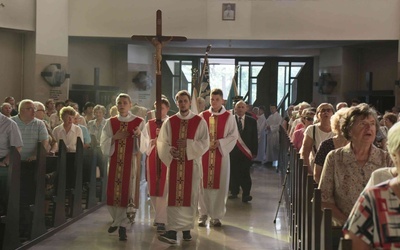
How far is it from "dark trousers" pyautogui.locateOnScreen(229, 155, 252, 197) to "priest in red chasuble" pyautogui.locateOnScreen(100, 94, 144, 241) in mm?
3553

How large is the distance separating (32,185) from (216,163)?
3049mm

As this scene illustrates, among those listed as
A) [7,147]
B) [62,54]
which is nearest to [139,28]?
[62,54]

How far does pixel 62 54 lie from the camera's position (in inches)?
795

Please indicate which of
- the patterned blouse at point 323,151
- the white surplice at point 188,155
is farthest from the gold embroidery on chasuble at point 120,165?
the patterned blouse at point 323,151

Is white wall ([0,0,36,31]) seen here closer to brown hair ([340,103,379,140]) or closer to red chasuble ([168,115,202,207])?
red chasuble ([168,115,202,207])

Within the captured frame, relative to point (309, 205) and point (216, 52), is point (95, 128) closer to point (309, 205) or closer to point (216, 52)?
point (309, 205)

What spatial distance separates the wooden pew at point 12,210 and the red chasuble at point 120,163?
197 cm

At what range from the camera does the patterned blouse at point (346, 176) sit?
203 inches

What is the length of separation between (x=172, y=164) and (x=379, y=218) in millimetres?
6758

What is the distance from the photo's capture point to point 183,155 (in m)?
9.61

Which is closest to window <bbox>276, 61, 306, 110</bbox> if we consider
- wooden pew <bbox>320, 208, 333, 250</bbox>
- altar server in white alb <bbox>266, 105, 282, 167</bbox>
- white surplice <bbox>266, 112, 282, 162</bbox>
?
altar server in white alb <bbox>266, 105, 282, 167</bbox>

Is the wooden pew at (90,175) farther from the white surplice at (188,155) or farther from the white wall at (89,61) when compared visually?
the white wall at (89,61)

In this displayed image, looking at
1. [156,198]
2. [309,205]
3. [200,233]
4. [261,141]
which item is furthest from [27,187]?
[261,141]

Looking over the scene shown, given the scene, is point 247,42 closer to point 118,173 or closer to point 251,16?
point 251,16
